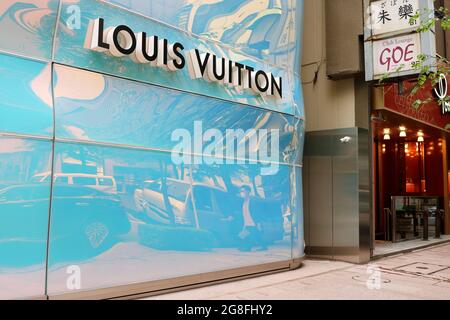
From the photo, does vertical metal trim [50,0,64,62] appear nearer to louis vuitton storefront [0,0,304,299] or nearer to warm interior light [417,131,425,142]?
louis vuitton storefront [0,0,304,299]

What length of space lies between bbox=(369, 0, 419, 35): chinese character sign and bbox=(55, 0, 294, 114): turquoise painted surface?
3787 mm

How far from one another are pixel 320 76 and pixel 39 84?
8083 mm

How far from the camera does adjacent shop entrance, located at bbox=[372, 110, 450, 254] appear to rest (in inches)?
579

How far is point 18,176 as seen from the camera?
5586 mm

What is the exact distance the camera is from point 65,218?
19.6ft

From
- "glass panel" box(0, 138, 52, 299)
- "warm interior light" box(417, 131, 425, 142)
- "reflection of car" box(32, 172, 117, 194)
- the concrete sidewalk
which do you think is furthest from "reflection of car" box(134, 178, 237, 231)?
"warm interior light" box(417, 131, 425, 142)

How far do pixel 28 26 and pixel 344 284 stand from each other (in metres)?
6.99

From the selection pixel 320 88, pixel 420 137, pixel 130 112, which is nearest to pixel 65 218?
pixel 130 112

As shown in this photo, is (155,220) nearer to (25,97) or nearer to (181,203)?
(181,203)

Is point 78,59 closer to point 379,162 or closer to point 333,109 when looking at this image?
point 333,109

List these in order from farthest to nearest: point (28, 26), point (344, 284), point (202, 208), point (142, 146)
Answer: point (344, 284) → point (202, 208) → point (142, 146) → point (28, 26)

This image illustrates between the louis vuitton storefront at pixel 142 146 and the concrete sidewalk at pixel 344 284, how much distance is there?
437 millimetres

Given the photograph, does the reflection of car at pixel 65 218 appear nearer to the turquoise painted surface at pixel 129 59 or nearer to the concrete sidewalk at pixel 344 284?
the concrete sidewalk at pixel 344 284
